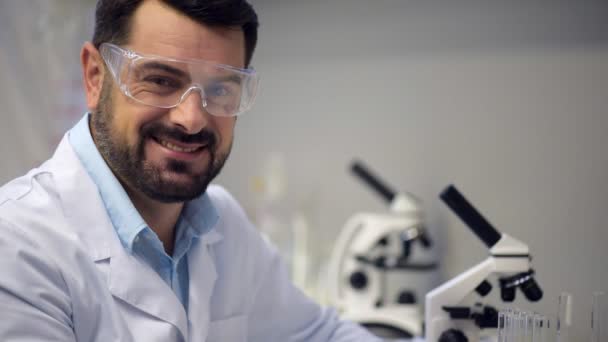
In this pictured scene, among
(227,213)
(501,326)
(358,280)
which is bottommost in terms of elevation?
(358,280)

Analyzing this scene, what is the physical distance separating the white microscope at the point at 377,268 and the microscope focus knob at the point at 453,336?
0.58m

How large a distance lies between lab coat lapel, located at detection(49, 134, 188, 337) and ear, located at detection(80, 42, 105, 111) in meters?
0.15

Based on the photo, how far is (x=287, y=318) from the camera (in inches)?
53.7

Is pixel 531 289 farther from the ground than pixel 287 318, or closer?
farther from the ground

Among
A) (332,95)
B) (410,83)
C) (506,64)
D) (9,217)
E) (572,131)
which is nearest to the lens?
(9,217)

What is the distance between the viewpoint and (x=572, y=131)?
148 cm

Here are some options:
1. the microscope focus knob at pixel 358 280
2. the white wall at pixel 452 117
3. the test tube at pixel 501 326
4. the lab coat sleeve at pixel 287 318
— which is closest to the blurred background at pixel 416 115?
the white wall at pixel 452 117

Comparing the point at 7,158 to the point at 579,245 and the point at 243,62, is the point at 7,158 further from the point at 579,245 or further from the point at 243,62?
the point at 579,245

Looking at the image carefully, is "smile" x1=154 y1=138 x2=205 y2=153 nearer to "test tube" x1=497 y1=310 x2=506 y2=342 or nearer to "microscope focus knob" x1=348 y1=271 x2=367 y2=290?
"test tube" x1=497 y1=310 x2=506 y2=342

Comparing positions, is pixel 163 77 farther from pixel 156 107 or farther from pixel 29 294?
pixel 29 294

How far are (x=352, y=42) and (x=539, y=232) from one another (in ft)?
3.51

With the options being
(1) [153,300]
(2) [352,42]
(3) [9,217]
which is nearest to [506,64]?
(2) [352,42]

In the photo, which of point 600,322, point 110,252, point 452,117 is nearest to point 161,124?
point 110,252

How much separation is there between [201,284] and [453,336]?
19.9 inches
